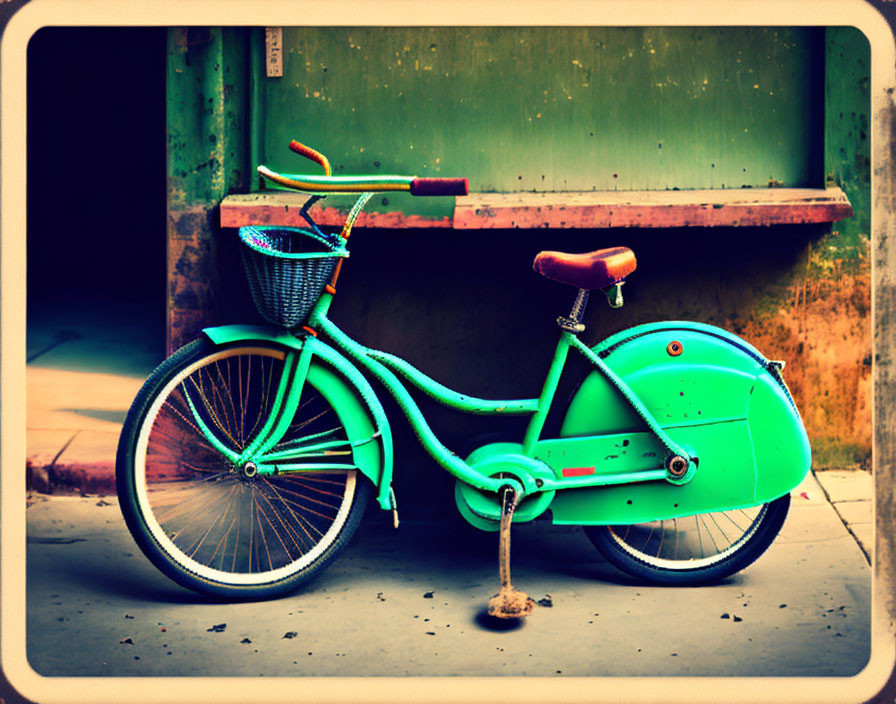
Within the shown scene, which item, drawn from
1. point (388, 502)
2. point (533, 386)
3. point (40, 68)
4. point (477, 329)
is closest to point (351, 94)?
point (477, 329)

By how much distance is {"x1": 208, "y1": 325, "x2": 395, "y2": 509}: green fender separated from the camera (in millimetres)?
4000

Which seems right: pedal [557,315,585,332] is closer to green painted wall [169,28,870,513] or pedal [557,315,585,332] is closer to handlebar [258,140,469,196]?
handlebar [258,140,469,196]

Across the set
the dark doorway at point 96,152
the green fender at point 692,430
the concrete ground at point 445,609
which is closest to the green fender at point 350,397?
the concrete ground at point 445,609

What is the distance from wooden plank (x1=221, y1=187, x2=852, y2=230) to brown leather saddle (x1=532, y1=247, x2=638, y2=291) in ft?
1.91

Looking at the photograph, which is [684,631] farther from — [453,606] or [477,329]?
[477,329]

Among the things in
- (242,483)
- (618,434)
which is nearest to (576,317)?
(618,434)

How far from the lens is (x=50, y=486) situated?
16.3 ft

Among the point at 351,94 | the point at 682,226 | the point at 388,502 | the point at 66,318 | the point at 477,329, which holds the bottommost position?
the point at 66,318

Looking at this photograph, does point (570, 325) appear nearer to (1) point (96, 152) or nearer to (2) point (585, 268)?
(2) point (585, 268)

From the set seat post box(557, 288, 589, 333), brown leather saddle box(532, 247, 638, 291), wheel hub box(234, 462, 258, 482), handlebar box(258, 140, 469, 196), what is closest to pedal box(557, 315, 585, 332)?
seat post box(557, 288, 589, 333)

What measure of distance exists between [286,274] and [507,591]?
1.40 m

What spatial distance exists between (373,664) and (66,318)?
5792 millimetres

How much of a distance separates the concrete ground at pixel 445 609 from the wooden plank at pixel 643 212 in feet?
4.25

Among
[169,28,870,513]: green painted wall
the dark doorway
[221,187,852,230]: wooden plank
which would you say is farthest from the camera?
the dark doorway
